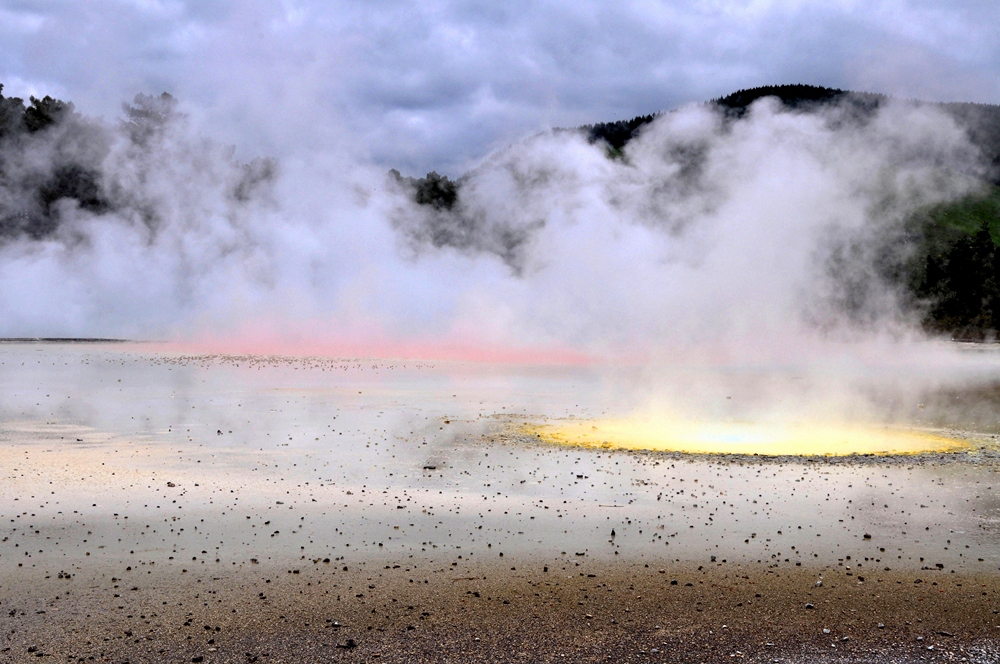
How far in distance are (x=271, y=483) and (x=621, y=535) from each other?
4.90m

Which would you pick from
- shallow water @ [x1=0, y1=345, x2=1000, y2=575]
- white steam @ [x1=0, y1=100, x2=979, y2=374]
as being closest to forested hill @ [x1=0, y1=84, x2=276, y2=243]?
white steam @ [x1=0, y1=100, x2=979, y2=374]

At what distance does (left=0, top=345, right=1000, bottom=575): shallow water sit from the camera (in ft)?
27.8

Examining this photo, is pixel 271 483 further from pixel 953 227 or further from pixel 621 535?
pixel 953 227

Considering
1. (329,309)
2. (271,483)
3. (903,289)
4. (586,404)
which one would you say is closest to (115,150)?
(329,309)

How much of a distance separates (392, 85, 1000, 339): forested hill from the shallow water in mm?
25614

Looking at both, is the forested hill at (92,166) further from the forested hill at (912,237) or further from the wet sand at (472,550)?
the wet sand at (472,550)

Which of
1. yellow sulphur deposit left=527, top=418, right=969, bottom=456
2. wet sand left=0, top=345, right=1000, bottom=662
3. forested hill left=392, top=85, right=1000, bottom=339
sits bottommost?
wet sand left=0, top=345, right=1000, bottom=662

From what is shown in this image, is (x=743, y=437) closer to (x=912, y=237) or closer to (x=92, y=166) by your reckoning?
(x=92, y=166)

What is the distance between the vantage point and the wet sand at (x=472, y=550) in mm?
6344

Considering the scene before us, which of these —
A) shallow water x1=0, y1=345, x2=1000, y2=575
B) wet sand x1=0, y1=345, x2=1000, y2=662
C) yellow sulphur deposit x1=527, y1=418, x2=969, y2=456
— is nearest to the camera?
wet sand x1=0, y1=345, x2=1000, y2=662

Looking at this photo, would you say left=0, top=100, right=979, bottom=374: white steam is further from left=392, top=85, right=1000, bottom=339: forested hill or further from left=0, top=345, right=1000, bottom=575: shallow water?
left=0, top=345, right=1000, bottom=575: shallow water

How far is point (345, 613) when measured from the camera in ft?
22.2

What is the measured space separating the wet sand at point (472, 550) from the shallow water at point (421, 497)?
5 cm

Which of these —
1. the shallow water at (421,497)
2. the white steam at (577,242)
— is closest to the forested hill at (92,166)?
the white steam at (577,242)
